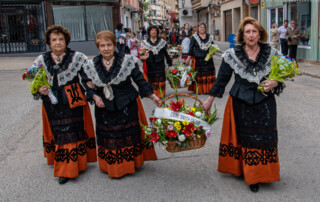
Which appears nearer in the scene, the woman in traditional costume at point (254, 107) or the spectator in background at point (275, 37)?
the woman in traditional costume at point (254, 107)

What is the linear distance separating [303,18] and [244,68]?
1536cm

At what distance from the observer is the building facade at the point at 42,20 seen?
24.6 meters

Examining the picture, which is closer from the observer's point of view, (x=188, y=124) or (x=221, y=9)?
(x=188, y=124)

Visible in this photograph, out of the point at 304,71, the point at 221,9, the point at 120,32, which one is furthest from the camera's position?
the point at 221,9

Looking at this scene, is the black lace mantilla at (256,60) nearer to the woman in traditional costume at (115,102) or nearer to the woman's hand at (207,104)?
the woman's hand at (207,104)

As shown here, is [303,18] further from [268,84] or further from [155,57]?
[268,84]

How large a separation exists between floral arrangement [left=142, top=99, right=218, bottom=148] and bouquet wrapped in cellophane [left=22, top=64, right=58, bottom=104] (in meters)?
1.19

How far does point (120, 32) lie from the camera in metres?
17.5

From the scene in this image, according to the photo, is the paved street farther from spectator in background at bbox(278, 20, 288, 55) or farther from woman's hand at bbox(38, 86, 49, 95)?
spectator in background at bbox(278, 20, 288, 55)

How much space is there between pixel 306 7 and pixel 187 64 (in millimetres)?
10241

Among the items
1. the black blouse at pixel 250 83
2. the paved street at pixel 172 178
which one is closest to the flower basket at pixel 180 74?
the paved street at pixel 172 178

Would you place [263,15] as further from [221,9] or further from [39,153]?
[39,153]

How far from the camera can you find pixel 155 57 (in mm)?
9406

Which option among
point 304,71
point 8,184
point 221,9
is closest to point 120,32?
point 304,71
